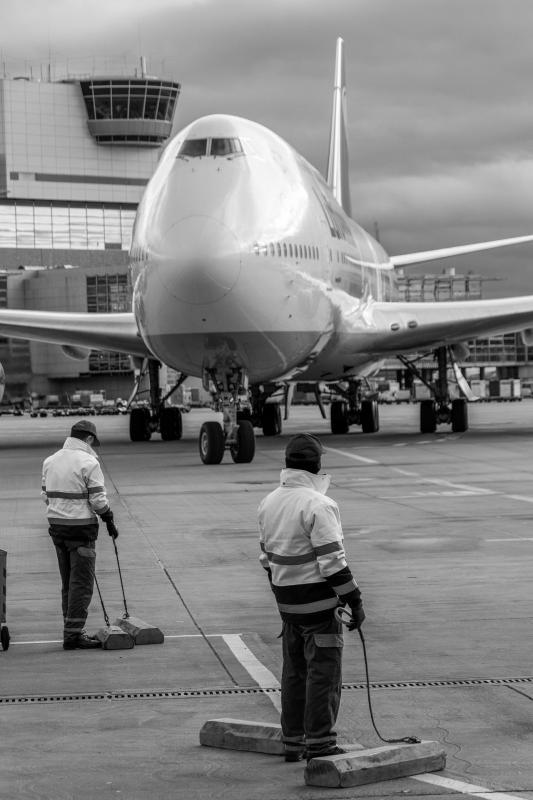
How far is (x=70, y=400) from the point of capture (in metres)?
120

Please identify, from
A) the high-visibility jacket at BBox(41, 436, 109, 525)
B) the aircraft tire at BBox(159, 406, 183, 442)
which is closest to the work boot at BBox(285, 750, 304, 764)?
the high-visibility jacket at BBox(41, 436, 109, 525)

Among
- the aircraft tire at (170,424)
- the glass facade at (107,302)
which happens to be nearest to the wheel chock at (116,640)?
the aircraft tire at (170,424)

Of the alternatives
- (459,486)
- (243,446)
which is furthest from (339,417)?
(459,486)

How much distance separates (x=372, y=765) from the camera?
6.41m

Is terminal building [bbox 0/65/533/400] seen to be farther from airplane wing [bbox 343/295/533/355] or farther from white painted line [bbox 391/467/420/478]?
white painted line [bbox 391/467/420/478]

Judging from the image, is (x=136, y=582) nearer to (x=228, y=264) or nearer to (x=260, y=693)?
(x=260, y=693)

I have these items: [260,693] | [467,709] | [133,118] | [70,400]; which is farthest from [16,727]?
[133,118]

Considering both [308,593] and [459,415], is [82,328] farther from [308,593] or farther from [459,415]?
[308,593]

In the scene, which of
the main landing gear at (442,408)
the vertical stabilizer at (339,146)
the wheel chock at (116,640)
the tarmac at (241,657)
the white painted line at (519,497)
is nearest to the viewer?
the tarmac at (241,657)

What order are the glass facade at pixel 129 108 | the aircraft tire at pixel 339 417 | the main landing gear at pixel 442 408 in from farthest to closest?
the glass facade at pixel 129 108 → the aircraft tire at pixel 339 417 → the main landing gear at pixel 442 408

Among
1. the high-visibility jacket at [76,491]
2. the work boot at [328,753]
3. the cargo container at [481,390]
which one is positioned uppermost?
the high-visibility jacket at [76,491]

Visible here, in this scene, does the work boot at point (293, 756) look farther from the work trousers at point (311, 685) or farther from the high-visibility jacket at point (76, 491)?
the high-visibility jacket at point (76, 491)

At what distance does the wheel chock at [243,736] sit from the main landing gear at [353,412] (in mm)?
33246

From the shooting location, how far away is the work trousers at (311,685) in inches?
263
